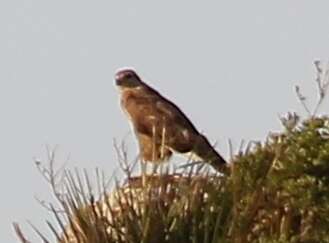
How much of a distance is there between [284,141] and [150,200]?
155 cm

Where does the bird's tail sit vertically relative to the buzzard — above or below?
below

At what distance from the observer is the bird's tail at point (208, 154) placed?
19688 millimetres

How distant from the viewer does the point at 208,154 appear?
21.2 m

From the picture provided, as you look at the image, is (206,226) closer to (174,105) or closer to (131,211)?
(131,211)

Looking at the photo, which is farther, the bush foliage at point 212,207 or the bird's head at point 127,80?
the bird's head at point 127,80

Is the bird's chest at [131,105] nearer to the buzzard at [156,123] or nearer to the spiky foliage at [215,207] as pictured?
the buzzard at [156,123]

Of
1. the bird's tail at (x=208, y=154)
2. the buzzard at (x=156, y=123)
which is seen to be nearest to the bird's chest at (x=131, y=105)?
the buzzard at (x=156, y=123)

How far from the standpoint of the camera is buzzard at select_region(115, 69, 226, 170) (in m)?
22.6

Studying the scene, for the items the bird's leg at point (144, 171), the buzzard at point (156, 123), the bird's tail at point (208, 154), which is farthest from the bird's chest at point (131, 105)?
the bird's leg at point (144, 171)

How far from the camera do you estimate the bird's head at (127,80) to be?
2620 cm

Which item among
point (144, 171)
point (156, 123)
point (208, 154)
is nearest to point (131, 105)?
point (156, 123)

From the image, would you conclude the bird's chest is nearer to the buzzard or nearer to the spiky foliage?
the buzzard

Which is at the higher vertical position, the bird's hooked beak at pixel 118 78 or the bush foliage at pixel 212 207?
the bird's hooked beak at pixel 118 78

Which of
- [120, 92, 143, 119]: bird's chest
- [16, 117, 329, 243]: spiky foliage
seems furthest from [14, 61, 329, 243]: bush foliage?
[120, 92, 143, 119]: bird's chest
